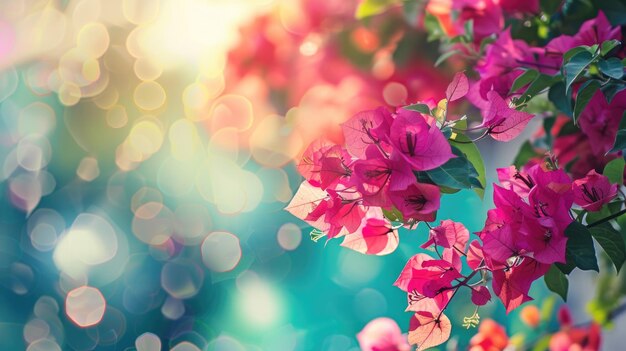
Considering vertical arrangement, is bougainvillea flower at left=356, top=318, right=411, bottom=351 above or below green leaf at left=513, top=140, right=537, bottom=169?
below

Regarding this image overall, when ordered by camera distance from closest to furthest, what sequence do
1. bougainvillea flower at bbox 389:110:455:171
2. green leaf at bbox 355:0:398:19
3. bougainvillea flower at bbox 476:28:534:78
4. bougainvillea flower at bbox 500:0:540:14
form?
bougainvillea flower at bbox 389:110:455:171 < bougainvillea flower at bbox 476:28:534:78 < bougainvillea flower at bbox 500:0:540:14 < green leaf at bbox 355:0:398:19

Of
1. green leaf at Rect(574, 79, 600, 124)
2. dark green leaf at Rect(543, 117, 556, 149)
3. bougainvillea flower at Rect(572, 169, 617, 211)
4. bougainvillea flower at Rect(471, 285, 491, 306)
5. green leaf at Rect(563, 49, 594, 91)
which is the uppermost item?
green leaf at Rect(563, 49, 594, 91)

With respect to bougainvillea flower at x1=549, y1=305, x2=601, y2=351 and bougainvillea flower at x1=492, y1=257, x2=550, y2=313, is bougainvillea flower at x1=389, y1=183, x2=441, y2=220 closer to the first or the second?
bougainvillea flower at x1=492, y1=257, x2=550, y2=313

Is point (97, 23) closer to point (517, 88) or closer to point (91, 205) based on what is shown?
point (91, 205)

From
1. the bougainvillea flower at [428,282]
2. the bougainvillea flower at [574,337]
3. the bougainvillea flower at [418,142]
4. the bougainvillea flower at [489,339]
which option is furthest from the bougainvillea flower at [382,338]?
the bougainvillea flower at [418,142]

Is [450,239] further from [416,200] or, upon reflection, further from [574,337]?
[574,337]

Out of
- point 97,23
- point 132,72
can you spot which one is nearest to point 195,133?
point 132,72

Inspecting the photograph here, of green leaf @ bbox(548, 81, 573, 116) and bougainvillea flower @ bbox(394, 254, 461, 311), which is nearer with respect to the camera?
bougainvillea flower @ bbox(394, 254, 461, 311)

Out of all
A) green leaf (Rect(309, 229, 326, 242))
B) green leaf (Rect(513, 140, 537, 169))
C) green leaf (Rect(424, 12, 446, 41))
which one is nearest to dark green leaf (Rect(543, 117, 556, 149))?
green leaf (Rect(513, 140, 537, 169))
